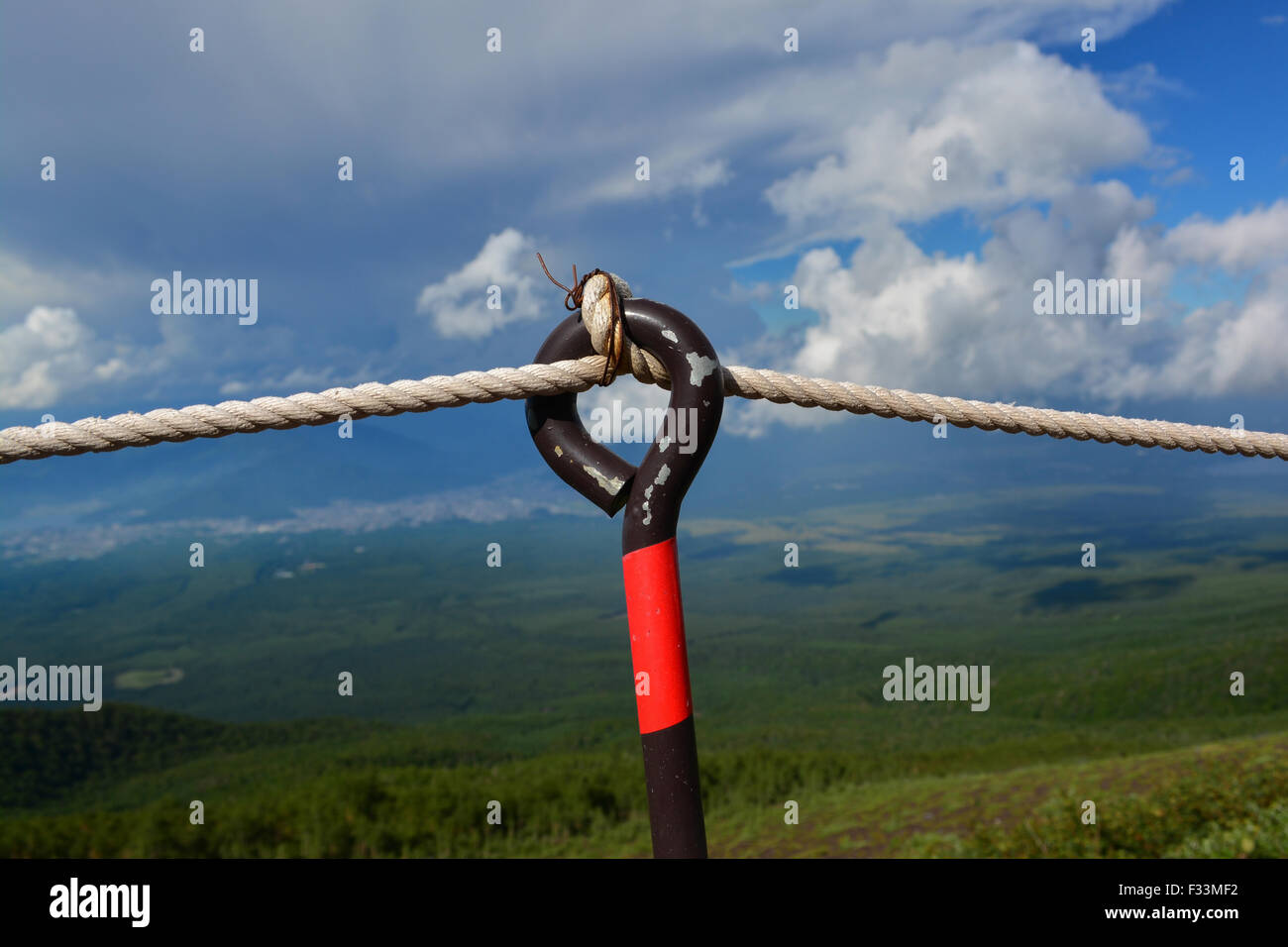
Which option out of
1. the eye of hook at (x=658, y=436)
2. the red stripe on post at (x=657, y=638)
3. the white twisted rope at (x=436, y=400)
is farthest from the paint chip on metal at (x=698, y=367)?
the red stripe on post at (x=657, y=638)

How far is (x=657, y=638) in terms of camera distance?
1.17 meters

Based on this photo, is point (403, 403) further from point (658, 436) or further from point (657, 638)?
point (657, 638)

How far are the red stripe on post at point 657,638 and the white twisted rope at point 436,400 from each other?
0.37m

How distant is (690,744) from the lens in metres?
1.19

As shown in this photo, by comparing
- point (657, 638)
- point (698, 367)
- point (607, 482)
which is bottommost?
point (657, 638)

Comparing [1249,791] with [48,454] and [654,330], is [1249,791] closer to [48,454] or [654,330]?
[654,330]

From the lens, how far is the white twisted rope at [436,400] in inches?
54.5

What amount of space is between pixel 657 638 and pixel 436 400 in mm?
721

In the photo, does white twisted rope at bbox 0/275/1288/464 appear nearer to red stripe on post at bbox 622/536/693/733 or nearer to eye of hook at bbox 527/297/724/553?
eye of hook at bbox 527/297/724/553

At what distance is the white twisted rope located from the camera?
1384 mm

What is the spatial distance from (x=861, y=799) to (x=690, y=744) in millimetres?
4419

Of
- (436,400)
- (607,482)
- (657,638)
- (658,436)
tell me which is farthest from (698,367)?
(436,400)

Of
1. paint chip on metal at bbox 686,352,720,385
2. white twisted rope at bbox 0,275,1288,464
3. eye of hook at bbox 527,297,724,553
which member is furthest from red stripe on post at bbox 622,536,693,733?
white twisted rope at bbox 0,275,1288,464

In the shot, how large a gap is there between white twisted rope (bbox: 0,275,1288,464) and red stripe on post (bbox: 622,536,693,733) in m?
0.37
